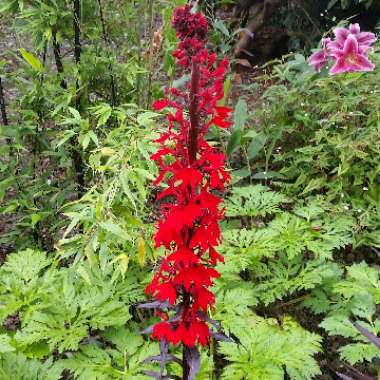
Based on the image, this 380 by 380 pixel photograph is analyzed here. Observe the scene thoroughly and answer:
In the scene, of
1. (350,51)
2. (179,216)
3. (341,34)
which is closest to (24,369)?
(179,216)

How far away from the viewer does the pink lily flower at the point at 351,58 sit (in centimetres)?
347

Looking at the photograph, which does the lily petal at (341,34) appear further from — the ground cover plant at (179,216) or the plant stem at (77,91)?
the plant stem at (77,91)

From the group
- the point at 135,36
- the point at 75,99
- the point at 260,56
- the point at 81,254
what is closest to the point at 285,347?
the point at 81,254

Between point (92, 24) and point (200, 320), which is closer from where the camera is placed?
point (200, 320)

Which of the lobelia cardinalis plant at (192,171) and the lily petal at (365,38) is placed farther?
the lily petal at (365,38)

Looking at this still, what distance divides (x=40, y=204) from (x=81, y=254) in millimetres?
1533

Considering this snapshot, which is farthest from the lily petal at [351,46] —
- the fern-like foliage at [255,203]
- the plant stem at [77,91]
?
the plant stem at [77,91]

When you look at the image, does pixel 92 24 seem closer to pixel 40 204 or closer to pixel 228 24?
pixel 40 204

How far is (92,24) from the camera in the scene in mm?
3055

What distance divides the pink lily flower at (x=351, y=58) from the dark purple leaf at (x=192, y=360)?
8.17 feet

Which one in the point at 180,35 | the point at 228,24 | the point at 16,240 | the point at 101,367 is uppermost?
the point at 180,35

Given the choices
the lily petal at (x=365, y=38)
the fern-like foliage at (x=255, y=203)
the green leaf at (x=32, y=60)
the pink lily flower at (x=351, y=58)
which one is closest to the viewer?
the green leaf at (x=32, y=60)

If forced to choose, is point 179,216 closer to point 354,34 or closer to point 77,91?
point 77,91

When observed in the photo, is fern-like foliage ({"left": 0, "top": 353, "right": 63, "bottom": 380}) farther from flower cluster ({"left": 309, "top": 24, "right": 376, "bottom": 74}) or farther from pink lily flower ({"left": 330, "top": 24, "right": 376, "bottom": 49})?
pink lily flower ({"left": 330, "top": 24, "right": 376, "bottom": 49})
